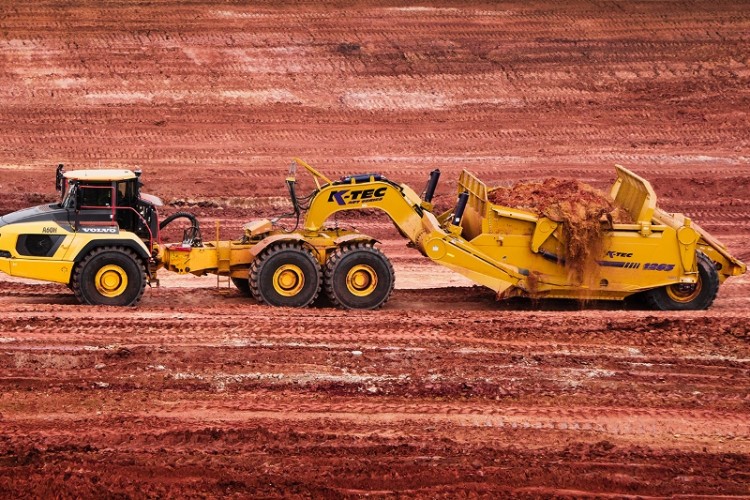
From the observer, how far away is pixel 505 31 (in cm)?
2934

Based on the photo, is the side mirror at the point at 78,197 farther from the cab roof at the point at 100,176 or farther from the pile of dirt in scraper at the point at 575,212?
the pile of dirt in scraper at the point at 575,212

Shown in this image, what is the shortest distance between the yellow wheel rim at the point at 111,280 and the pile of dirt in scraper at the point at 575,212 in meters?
4.76

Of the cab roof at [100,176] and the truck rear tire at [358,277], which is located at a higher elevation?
the cab roof at [100,176]

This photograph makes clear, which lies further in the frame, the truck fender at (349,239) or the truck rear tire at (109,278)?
the truck fender at (349,239)

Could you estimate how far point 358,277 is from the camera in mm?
15258

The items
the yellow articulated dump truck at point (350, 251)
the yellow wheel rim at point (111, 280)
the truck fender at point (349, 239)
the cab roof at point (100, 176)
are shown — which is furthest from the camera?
the truck fender at point (349, 239)

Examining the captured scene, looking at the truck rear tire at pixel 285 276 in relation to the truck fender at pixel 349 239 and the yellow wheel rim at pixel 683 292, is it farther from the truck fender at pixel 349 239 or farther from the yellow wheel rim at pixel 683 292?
the yellow wheel rim at pixel 683 292

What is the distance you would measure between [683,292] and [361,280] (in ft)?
13.4

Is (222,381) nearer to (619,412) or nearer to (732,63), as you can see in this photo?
(619,412)

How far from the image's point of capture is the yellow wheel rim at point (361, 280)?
1521cm

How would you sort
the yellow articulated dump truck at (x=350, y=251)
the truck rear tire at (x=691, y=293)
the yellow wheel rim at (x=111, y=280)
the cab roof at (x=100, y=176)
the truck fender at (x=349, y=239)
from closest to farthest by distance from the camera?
the cab roof at (x=100, y=176) → the yellow articulated dump truck at (x=350, y=251) → the yellow wheel rim at (x=111, y=280) → the truck fender at (x=349, y=239) → the truck rear tire at (x=691, y=293)

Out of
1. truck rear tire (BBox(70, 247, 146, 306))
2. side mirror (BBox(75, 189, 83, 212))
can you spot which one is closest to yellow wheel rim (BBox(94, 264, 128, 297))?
truck rear tire (BBox(70, 247, 146, 306))

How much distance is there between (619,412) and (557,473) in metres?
1.64

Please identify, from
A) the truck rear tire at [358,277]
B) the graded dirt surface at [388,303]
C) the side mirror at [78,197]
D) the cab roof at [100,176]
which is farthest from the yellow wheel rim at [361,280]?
the side mirror at [78,197]
